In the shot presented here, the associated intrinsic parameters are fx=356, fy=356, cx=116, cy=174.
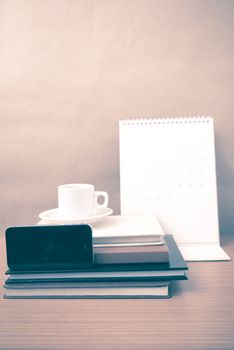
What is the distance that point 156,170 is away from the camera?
0.82 m

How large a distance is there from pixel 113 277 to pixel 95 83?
1.71ft

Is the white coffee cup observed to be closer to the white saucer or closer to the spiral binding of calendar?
the white saucer

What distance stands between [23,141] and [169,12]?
49 centimetres

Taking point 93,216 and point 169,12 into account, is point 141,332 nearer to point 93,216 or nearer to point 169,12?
point 93,216

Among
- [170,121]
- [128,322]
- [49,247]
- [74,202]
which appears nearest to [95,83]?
[170,121]

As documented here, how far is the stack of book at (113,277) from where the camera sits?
0.56 m

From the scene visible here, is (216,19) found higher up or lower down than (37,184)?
higher up

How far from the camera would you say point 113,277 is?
22.3 inches

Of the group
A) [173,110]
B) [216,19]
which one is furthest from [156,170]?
[216,19]

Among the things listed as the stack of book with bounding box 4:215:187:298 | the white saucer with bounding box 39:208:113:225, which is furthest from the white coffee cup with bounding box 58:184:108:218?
the stack of book with bounding box 4:215:187:298

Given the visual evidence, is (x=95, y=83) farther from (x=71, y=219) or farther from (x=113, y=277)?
(x=113, y=277)

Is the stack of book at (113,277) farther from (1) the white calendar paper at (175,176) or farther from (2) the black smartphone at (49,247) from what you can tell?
(1) the white calendar paper at (175,176)

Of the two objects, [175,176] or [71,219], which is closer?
[71,219]

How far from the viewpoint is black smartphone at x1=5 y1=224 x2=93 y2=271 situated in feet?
1.87
